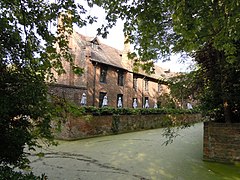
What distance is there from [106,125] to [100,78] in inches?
262

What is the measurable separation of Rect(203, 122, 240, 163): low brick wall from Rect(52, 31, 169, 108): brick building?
10.8 m

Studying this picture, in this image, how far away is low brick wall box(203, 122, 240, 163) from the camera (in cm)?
772

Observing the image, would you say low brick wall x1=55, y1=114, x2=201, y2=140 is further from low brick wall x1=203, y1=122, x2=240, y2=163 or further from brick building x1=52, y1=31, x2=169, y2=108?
brick building x1=52, y1=31, x2=169, y2=108

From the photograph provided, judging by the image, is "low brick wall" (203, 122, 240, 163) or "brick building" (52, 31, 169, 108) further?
"brick building" (52, 31, 169, 108)

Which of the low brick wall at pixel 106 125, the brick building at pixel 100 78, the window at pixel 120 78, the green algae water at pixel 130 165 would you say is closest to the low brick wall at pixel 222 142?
the green algae water at pixel 130 165

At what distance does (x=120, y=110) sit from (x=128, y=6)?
41.2 feet

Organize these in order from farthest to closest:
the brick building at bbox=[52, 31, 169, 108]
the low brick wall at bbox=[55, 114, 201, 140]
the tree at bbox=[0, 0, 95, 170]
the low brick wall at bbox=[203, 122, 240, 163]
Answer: the brick building at bbox=[52, 31, 169, 108], the low brick wall at bbox=[55, 114, 201, 140], the low brick wall at bbox=[203, 122, 240, 163], the tree at bbox=[0, 0, 95, 170]

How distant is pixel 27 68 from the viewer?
4535 mm

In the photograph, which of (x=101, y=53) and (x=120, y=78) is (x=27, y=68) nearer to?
(x=101, y=53)

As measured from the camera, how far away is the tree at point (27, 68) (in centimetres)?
419

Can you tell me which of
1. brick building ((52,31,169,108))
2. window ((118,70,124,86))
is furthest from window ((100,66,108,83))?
window ((118,70,124,86))

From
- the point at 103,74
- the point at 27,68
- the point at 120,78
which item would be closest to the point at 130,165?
the point at 27,68

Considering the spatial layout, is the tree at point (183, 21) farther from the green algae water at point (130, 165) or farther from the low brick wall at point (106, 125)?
the low brick wall at point (106, 125)

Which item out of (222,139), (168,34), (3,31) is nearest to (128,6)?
(3,31)
